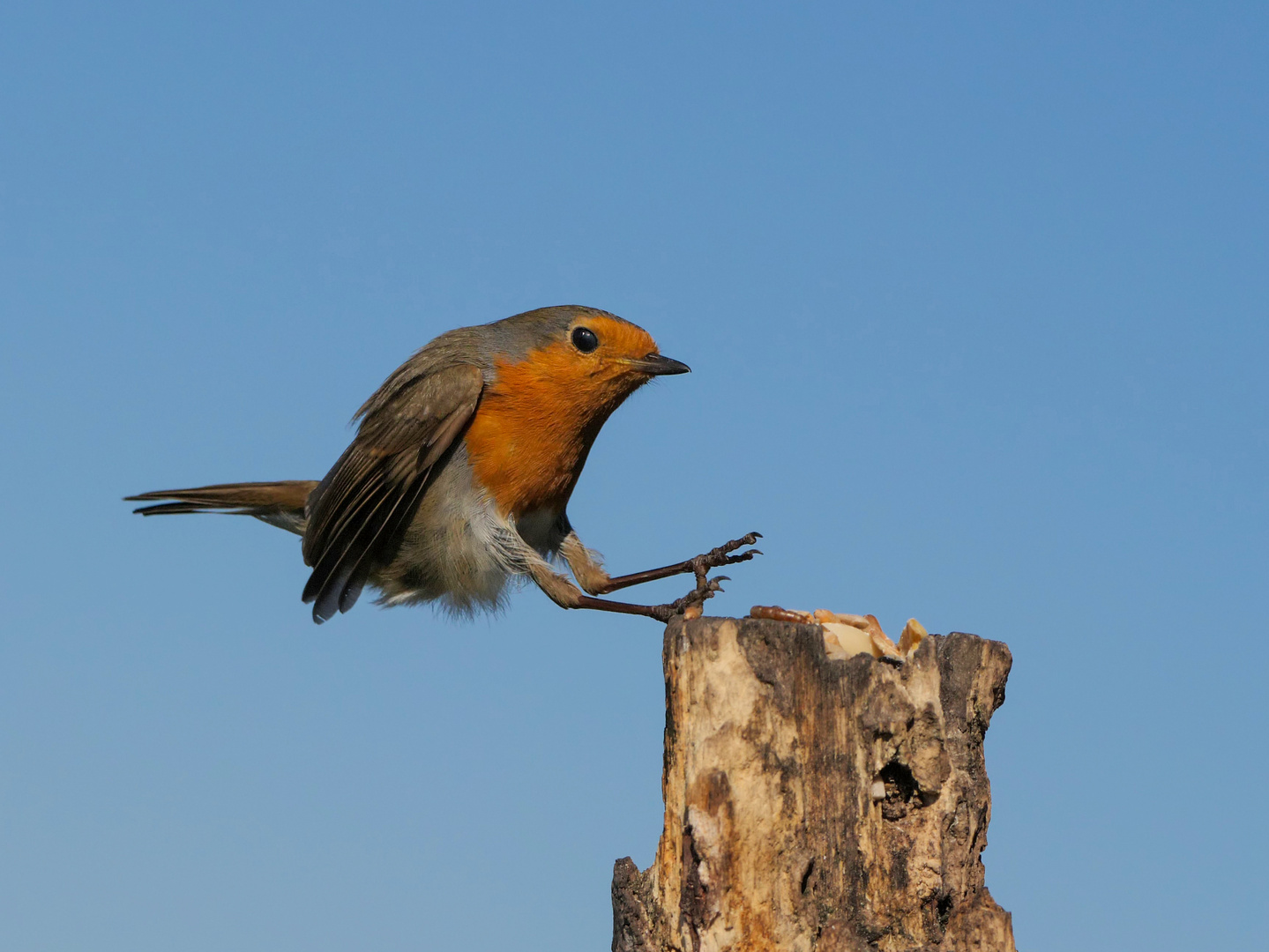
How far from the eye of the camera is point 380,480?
7273 millimetres

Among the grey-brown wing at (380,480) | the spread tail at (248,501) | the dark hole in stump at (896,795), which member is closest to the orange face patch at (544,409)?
the grey-brown wing at (380,480)

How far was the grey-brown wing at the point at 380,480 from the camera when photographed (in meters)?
7.11

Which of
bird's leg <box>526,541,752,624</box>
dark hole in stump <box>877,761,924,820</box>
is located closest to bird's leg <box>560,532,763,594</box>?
bird's leg <box>526,541,752,624</box>

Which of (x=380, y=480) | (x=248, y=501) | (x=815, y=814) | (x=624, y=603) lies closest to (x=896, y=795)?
(x=815, y=814)

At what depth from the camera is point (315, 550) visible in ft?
25.5

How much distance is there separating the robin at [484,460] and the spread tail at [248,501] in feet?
3.24

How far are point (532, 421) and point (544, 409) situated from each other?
104mm

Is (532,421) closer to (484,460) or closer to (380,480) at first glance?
(484,460)

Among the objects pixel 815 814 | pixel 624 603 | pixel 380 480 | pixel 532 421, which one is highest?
pixel 532 421

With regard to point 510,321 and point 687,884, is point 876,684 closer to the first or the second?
point 687,884

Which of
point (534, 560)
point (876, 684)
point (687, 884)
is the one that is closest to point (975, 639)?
point (876, 684)

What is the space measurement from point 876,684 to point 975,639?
532 mm

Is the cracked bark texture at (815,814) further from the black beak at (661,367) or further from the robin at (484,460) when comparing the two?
the black beak at (661,367)

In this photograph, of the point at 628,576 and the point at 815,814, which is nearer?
the point at 815,814
